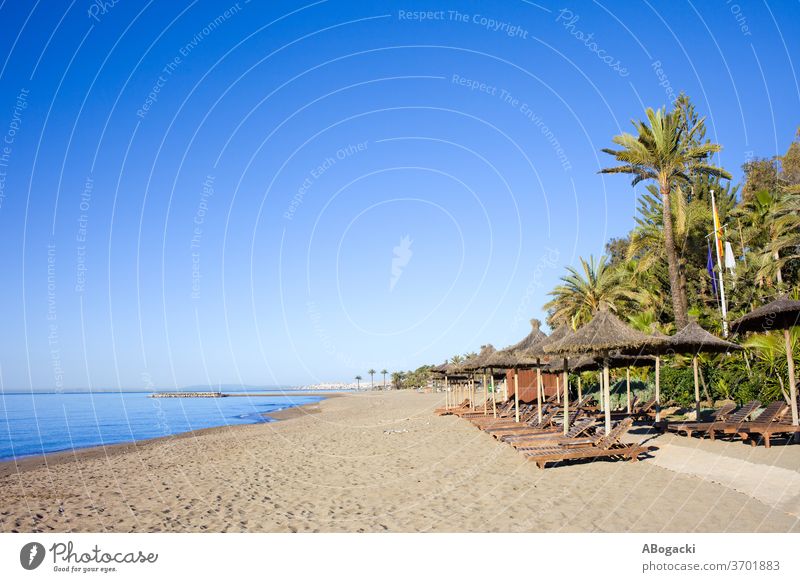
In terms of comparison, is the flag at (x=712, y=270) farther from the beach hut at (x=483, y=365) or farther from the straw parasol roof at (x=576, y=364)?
the beach hut at (x=483, y=365)

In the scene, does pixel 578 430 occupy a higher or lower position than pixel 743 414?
lower

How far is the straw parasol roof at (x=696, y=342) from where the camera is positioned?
13.5 m

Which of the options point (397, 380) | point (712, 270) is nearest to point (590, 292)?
point (712, 270)

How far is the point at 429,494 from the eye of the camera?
856 centimetres

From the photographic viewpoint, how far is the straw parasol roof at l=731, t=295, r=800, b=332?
36.5 ft

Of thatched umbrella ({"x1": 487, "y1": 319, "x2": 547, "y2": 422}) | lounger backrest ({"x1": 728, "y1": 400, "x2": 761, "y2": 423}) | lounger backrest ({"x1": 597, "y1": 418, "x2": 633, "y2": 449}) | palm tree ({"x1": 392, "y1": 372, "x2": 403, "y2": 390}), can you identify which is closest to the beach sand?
lounger backrest ({"x1": 597, "y1": 418, "x2": 633, "y2": 449})

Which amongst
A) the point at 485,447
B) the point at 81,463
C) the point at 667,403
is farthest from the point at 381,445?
the point at 667,403

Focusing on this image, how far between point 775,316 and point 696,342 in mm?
2240

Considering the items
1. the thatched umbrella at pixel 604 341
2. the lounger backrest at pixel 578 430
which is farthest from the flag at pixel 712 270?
the lounger backrest at pixel 578 430

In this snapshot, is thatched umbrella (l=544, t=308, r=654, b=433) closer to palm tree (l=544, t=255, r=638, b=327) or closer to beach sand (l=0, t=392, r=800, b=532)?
beach sand (l=0, t=392, r=800, b=532)

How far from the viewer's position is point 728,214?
95.6ft

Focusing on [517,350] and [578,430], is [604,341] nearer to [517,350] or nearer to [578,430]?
[578,430]
